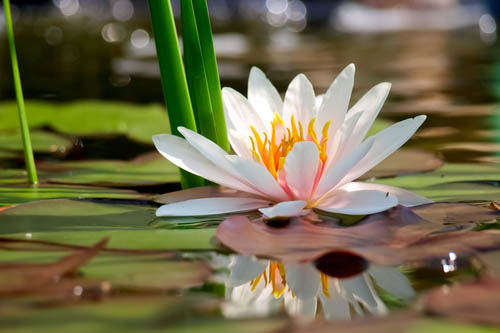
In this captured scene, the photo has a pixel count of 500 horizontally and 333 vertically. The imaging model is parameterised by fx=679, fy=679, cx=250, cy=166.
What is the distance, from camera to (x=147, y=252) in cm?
72

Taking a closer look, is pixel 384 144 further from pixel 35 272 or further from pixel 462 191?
pixel 35 272

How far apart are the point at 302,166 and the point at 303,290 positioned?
0.20m

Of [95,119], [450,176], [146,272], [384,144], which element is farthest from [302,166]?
[95,119]

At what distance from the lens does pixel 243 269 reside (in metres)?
0.69

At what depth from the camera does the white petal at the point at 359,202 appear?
0.78m

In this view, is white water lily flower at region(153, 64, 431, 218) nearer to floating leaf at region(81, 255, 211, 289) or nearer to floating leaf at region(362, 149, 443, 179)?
floating leaf at region(81, 255, 211, 289)

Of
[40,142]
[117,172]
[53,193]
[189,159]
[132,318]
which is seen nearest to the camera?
[132,318]

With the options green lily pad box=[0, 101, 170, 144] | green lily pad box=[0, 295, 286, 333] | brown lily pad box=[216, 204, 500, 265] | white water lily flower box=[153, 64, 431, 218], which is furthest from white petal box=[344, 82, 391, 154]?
green lily pad box=[0, 101, 170, 144]

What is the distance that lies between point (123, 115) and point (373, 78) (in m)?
1.17

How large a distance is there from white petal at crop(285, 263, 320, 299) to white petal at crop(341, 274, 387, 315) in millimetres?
29

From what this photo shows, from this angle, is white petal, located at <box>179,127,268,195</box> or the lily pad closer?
white petal, located at <box>179,127,268,195</box>

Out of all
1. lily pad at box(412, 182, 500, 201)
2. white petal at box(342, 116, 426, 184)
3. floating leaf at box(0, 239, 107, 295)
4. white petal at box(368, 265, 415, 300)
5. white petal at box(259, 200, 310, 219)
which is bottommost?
white petal at box(368, 265, 415, 300)

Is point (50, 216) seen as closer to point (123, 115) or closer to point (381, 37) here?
point (123, 115)

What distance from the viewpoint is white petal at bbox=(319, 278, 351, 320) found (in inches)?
22.3
